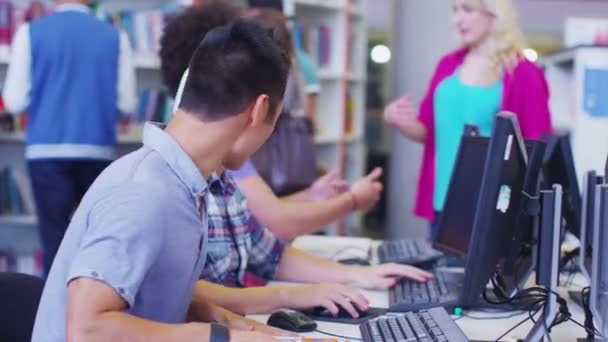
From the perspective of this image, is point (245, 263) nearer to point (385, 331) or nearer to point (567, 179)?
point (385, 331)

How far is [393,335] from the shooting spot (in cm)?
135

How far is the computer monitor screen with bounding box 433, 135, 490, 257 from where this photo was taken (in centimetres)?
190

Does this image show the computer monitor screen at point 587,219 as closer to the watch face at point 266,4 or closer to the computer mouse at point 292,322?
the computer mouse at point 292,322

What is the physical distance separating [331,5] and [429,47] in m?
0.76

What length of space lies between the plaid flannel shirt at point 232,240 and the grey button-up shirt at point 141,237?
46 cm

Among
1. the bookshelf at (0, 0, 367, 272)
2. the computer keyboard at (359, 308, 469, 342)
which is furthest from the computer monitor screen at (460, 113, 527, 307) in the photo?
the bookshelf at (0, 0, 367, 272)

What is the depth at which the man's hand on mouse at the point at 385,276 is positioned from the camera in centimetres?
185

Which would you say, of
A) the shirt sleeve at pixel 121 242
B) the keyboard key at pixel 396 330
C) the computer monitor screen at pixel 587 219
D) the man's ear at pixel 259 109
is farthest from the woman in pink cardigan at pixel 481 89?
the shirt sleeve at pixel 121 242

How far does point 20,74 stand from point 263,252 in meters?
1.86

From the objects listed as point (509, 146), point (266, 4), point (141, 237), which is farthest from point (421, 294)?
point (266, 4)

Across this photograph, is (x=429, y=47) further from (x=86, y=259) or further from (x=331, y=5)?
(x=86, y=259)

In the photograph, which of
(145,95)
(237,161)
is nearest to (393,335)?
(237,161)

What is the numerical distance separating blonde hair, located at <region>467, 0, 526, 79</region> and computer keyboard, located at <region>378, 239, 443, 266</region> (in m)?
0.82

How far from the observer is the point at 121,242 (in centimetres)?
102
